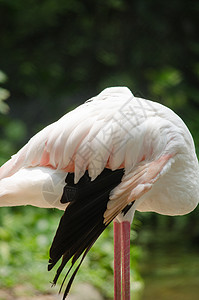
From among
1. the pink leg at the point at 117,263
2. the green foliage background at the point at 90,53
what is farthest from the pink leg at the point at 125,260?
the green foliage background at the point at 90,53

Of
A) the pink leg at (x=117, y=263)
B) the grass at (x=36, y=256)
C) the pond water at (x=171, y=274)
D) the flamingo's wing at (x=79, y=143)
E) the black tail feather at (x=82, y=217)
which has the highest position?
the flamingo's wing at (x=79, y=143)

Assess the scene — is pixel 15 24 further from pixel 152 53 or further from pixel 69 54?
pixel 152 53

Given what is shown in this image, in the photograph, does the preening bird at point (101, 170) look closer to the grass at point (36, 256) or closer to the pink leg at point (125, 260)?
the pink leg at point (125, 260)

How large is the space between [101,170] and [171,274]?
2118 millimetres

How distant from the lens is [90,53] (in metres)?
5.61

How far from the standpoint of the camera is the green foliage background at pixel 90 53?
5375 millimetres

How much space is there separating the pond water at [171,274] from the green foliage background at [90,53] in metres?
0.97

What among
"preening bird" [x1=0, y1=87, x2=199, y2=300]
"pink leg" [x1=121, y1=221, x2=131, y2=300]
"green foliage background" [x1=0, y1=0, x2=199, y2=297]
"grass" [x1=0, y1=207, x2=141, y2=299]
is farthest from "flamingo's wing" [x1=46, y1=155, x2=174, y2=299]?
"green foliage background" [x1=0, y1=0, x2=199, y2=297]

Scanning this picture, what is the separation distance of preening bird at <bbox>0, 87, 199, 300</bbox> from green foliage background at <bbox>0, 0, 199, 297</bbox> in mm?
3344

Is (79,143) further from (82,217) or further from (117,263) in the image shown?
(117,263)

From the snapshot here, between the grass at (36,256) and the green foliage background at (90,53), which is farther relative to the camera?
the green foliage background at (90,53)

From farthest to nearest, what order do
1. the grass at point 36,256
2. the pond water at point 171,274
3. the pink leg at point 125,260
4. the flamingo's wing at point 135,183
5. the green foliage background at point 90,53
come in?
the green foliage background at point 90,53 → the pond water at point 171,274 → the grass at point 36,256 → the pink leg at point 125,260 → the flamingo's wing at point 135,183

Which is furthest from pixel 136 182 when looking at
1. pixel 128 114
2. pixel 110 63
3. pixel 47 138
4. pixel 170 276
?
pixel 110 63

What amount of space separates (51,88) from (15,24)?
79 cm
